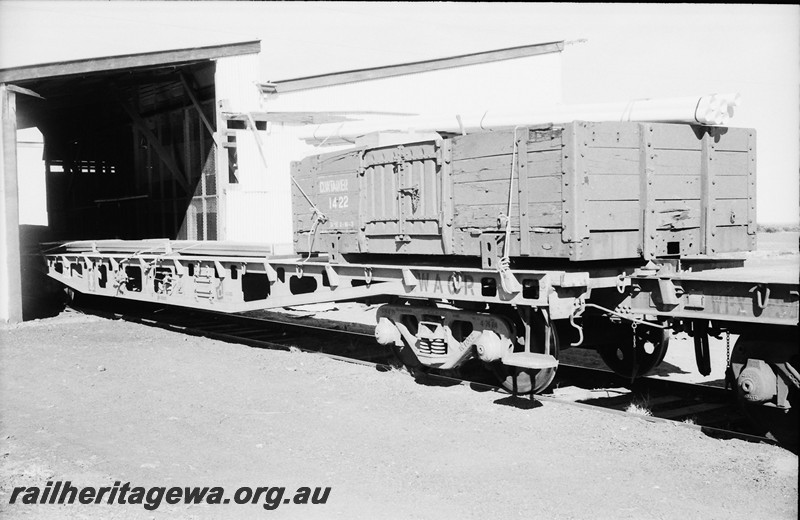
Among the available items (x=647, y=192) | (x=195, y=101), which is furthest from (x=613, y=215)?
(x=195, y=101)

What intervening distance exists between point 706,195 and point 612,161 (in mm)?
1284

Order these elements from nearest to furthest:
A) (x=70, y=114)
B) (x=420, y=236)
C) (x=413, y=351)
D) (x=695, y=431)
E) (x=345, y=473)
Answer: (x=345, y=473), (x=695, y=431), (x=420, y=236), (x=413, y=351), (x=70, y=114)

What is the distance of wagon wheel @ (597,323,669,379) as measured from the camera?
28.1 ft

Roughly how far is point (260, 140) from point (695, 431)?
41.9ft

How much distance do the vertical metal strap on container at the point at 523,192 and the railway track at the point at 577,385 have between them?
1.83m

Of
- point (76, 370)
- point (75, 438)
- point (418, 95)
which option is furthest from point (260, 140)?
point (75, 438)

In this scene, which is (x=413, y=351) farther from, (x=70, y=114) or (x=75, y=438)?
(x=70, y=114)

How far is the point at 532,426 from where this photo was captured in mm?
7312

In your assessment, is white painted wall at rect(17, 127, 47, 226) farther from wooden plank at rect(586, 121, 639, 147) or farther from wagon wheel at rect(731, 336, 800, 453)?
wagon wheel at rect(731, 336, 800, 453)

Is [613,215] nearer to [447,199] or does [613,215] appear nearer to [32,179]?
[447,199]

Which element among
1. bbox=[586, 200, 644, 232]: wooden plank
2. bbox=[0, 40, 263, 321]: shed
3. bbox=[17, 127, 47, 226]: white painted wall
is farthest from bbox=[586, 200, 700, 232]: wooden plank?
bbox=[17, 127, 47, 226]: white painted wall

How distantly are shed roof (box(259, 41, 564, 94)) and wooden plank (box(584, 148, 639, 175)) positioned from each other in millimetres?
11708

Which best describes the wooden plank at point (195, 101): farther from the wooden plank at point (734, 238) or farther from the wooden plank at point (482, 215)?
the wooden plank at point (734, 238)

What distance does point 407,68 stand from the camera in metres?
20.0
